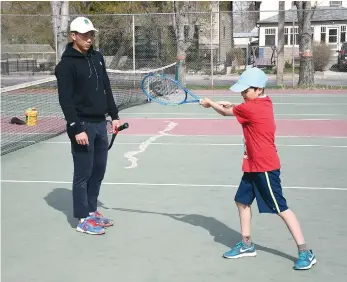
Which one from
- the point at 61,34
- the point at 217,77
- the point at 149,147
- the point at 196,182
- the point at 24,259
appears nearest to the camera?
the point at 24,259

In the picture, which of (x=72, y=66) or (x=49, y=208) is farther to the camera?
(x=49, y=208)

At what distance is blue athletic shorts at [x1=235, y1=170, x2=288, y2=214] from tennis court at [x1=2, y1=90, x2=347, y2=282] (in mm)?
441

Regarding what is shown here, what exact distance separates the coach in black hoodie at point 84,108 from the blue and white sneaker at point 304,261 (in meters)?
1.83

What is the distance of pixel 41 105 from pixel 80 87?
1339 centimetres

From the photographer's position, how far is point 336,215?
662 cm

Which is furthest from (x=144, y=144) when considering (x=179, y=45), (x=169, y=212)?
(x=179, y=45)

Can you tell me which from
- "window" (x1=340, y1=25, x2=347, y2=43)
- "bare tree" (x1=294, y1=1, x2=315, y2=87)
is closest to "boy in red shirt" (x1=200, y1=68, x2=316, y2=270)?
"bare tree" (x1=294, y1=1, x2=315, y2=87)

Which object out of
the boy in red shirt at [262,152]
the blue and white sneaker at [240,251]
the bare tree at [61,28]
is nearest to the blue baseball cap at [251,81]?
the boy in red shirt at [262,152]

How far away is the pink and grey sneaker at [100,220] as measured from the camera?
244 inches

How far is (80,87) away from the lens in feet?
19.1

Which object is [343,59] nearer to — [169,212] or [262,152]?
[169,212]

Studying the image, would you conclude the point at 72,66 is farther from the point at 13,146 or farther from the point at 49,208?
the point at 13,146

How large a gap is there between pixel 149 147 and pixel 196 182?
2934 mm

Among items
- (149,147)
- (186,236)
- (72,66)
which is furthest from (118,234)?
(149,147)
